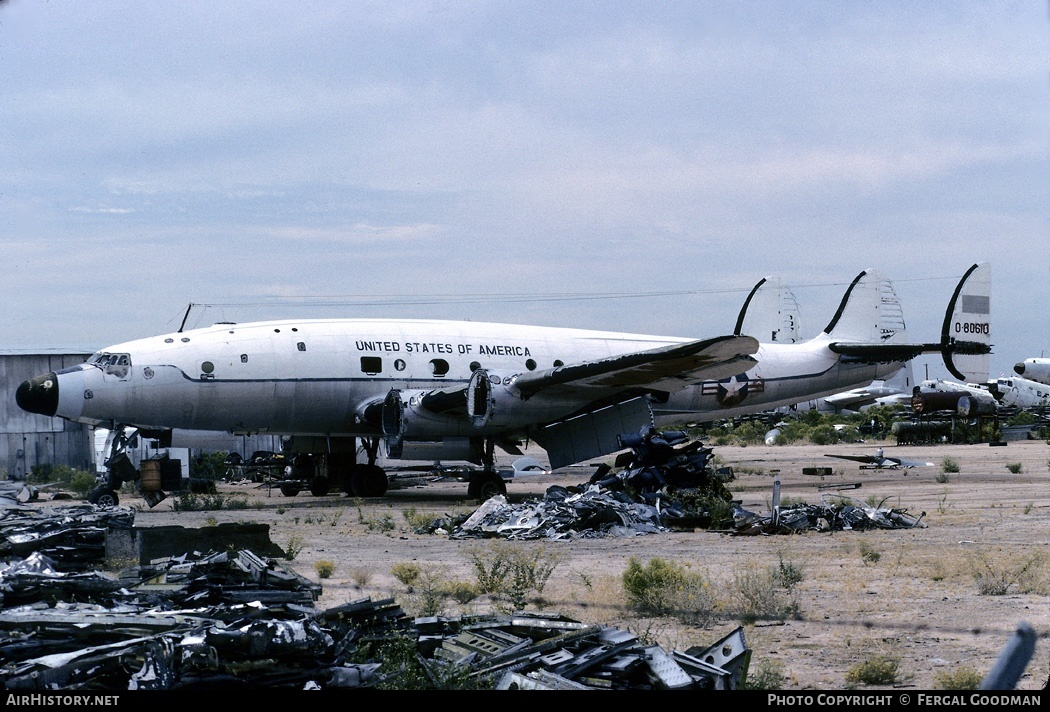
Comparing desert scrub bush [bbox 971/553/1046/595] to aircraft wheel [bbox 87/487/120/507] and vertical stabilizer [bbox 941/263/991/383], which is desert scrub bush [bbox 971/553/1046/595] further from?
aircraft wheel [bbox 87/487/120/507]

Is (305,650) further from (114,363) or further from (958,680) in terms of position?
(114,363)

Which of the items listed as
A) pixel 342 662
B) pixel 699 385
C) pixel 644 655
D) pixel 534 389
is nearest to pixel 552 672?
pixel 644 655

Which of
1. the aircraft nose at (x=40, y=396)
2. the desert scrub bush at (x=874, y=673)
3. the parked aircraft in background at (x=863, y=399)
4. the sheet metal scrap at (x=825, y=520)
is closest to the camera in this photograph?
the desert scrub bush at (x=874, y=673)

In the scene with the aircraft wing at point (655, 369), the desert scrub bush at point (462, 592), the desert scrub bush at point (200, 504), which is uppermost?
the aircraft wing at point (655, 369)

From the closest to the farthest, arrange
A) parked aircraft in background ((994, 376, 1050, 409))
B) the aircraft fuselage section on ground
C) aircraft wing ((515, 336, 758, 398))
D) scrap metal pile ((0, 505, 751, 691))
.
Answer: scrap metal pile ((0, 505, 751, 691)) < aircraft wing ((515, 336, 758, 398)) < the aircraft fuselage section on ground < parked aircraft in background ((994, 376, 1050, 409))

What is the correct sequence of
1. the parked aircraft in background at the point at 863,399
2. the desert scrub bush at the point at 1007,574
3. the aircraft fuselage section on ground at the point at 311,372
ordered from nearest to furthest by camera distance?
the desert scrub bush at the point at 1007,574, the aircraft fuselage section on ground at the point at 311,372, the parked aircraft in background at the point at 863,399

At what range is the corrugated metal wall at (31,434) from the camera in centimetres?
4162

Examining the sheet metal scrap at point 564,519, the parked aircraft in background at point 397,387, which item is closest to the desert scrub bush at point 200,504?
the parked aircraft in background at point 397,387

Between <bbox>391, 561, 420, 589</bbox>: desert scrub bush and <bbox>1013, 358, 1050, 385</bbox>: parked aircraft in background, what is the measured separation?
51.3 metres

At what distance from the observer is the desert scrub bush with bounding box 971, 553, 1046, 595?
37.8 feet

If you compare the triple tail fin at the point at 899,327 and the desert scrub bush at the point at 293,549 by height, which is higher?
the triple tail fin at the point at 899,327

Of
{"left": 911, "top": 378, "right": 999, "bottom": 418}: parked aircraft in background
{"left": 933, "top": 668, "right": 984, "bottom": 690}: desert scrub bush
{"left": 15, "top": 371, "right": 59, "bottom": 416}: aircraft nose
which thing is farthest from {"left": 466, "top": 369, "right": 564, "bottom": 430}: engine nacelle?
{"left": 911, "top": 378, "right": 999, "bottom": 418}: parked aircraft in background

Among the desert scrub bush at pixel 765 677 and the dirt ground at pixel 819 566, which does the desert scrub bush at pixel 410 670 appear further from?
the dirt ground at pixel 819 566

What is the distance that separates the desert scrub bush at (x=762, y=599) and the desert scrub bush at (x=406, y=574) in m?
3.62
